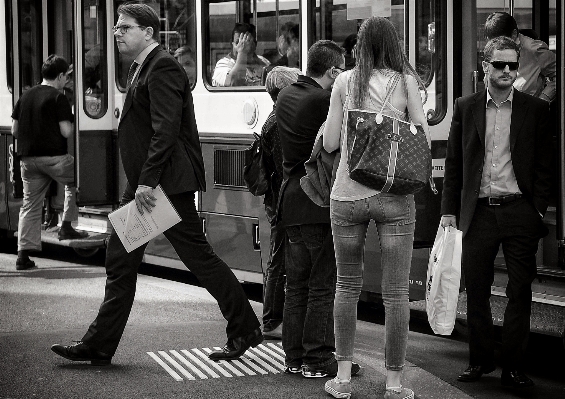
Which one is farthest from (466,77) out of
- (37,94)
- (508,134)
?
(37,94)

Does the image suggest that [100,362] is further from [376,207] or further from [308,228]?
[376,207]

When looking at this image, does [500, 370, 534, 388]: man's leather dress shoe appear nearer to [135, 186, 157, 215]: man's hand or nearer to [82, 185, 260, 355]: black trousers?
[82, 185, 260, 355]: black trousers

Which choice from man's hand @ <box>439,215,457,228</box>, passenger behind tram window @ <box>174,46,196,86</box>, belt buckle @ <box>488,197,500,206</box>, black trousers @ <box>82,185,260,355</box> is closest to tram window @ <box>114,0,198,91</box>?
passenger behind tram window @ <box>174,46,196,86</box>

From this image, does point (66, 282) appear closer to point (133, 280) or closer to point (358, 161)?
point (133, 280)

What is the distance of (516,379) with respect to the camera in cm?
591

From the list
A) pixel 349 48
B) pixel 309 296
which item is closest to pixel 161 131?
pixel 309 296

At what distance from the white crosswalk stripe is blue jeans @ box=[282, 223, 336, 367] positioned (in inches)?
8.5

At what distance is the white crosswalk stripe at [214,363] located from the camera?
19.6ft

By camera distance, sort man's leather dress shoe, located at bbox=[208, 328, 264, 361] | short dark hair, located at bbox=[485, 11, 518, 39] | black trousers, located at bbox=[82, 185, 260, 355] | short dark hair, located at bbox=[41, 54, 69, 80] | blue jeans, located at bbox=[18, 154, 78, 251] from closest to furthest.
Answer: black trousers, located at bbox=[82, 185, 260, 355]
man's leather dress shoe, located at bbox=[208, 328, 264, 361]
short dark hair, located at bbox=[485, 11, 518, 39]
blue jeans, located at bbox=[18, 154, 78, 251]
short dark hair, located at bbox=[41, 54, 69, 80]

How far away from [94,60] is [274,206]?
4012 millimetres

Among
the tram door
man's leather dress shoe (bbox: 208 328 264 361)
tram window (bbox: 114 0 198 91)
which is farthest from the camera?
the tram door

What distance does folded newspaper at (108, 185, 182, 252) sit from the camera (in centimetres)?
593

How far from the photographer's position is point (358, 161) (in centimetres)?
512

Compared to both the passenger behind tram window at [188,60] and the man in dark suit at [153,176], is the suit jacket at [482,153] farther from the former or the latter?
the passenger behind tram window at [188,60]
